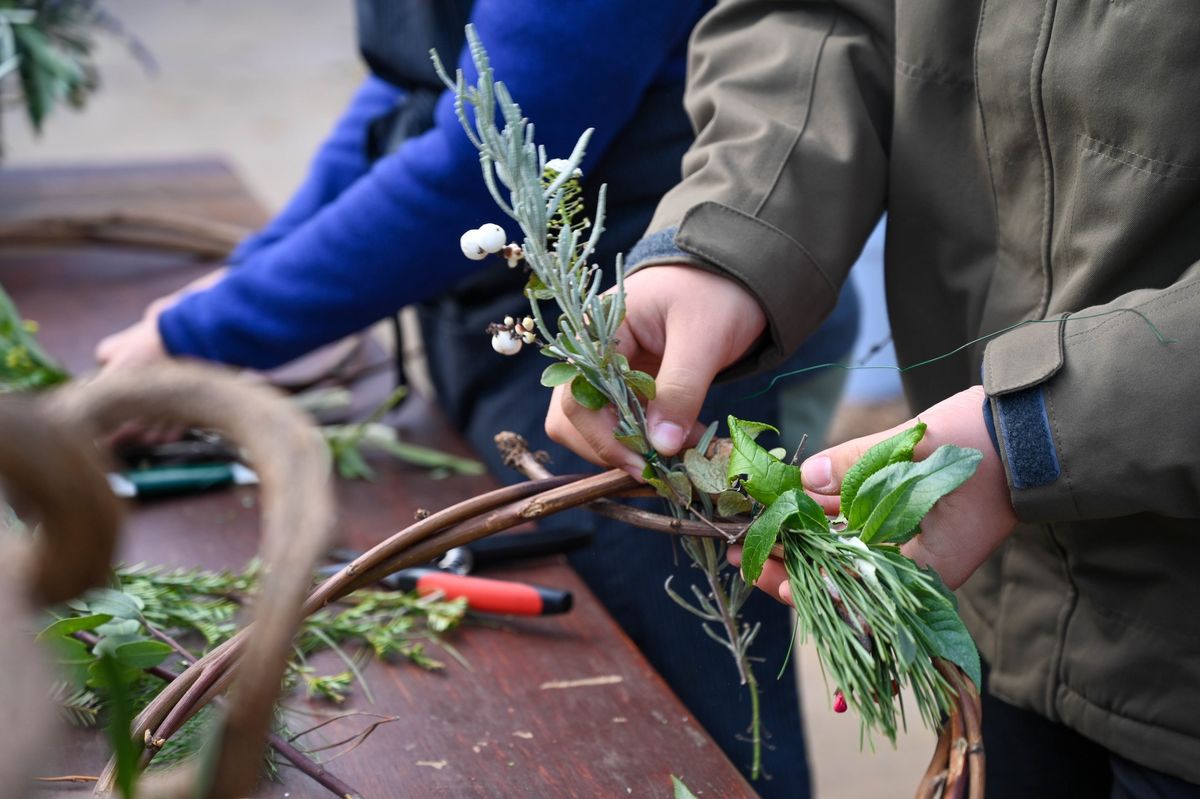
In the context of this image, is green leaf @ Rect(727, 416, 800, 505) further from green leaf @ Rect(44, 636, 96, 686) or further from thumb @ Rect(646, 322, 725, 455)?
green leaf @ Rect(44, 636, 96, 686)

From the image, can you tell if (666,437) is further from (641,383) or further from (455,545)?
(455,545)

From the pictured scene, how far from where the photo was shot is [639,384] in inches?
24.8

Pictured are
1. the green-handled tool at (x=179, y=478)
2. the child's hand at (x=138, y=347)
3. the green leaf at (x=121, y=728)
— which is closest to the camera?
the green leaf at (x=121, y=728)

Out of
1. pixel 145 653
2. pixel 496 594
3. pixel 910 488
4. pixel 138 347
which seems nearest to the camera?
pixel 910 488

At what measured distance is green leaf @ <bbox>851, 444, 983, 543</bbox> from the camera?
549mm

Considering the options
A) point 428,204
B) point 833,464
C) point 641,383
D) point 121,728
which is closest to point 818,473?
point 833,464

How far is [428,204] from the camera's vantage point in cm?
100

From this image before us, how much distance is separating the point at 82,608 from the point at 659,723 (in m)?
0.38

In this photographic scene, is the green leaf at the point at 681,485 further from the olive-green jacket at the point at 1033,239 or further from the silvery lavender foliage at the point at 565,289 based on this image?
the olive-green jacket at the point at 1033,239

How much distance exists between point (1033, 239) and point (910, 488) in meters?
0.26

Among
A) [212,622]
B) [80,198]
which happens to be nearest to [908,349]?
[212,622]

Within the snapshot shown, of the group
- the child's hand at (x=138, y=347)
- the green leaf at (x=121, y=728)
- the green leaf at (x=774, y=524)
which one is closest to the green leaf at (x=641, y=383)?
the green leaf at (x=774, y=524)

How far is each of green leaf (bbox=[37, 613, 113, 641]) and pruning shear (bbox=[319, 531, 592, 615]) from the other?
6.8 inches

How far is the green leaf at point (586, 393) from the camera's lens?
63cm
